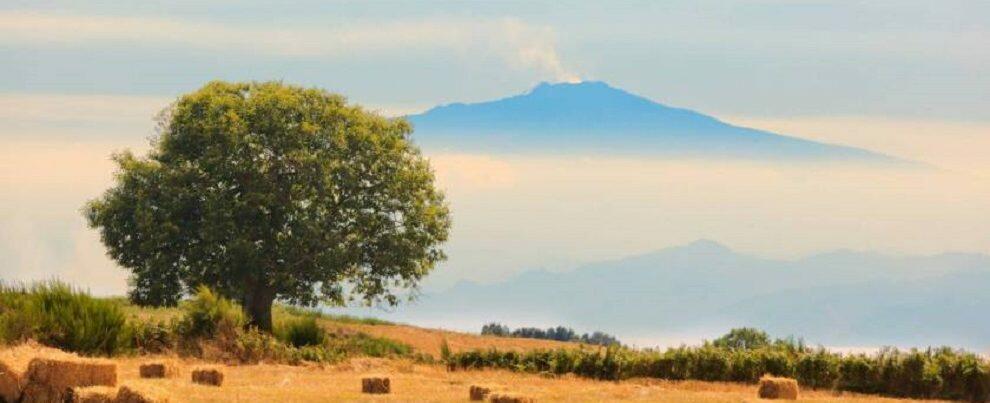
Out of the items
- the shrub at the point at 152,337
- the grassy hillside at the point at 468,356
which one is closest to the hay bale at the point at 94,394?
the grassy hillside at the point at 468,356

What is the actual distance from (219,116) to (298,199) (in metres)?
4.75

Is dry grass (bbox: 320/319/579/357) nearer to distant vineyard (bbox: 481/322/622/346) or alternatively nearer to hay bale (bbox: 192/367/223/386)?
distant vineyard (bbox: 481/322/622/346)

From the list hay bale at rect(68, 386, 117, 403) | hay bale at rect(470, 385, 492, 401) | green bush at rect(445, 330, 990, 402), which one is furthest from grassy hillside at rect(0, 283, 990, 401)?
hay bale at rect(68, 386, 117, 403)

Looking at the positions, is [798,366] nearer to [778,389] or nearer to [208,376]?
[778,389]

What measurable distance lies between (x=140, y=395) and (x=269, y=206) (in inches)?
1368

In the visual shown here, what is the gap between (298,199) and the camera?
58.6 m

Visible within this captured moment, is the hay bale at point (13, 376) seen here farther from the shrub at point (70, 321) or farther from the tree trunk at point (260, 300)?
the tree trunk at point (260, 300)

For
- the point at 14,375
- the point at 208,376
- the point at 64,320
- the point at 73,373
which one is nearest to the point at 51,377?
the point at 73,373

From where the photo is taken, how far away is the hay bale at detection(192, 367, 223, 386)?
3089 cm

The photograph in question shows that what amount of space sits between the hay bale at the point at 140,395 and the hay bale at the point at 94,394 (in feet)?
0.72

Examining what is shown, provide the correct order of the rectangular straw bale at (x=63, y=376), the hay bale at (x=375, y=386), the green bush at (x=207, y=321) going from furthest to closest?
the green bush at (x=207, y=321), the hay bale at (x=375, y=386), the rectangular straw bale at (x=63, y=376)

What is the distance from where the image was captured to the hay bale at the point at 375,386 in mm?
31000

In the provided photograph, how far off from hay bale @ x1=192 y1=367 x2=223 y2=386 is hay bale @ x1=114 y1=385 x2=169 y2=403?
6.51 metres

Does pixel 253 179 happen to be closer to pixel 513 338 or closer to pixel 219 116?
pixel 219 116
